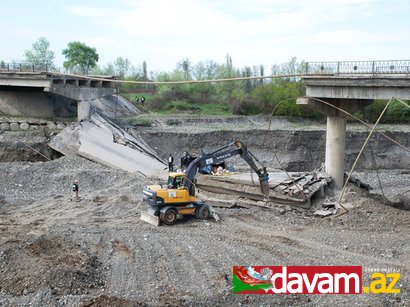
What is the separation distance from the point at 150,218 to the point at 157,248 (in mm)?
3303

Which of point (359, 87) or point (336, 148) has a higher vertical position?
point (359, 87)

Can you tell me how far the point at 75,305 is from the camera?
38.0 feet

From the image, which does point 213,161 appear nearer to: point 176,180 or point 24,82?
point 176,180

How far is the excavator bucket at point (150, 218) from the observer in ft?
62.6

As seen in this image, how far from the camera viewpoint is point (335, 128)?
27125 millimetres

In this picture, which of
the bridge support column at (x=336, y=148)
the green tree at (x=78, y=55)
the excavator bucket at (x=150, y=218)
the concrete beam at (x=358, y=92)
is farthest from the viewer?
the green tree at (x=78, y=55)

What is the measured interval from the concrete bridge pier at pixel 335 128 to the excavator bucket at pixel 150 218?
1075 centimetres

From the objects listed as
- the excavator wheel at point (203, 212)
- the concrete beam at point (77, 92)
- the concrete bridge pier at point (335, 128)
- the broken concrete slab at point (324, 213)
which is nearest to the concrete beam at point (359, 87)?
the concrete bridge pier at point (335, 128)

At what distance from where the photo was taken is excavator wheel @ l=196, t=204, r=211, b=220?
781 inches

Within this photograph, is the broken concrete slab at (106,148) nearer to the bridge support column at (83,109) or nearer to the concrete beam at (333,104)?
the bridge support column at (83,109)

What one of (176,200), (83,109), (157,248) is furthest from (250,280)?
(83,109)

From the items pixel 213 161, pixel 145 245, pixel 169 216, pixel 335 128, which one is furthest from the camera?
pixel 335 128

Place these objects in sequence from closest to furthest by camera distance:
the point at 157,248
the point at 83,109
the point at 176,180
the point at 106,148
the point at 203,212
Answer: the point at 157,248, the point at 176,180, the point at 203,212, the point at 106,148, the point at 83,109

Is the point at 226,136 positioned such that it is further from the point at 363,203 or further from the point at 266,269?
the point at 266,269
